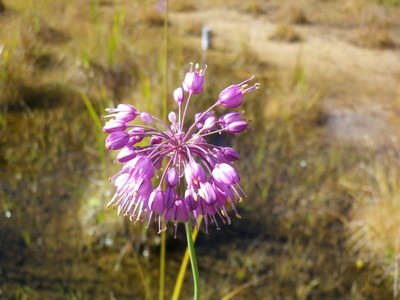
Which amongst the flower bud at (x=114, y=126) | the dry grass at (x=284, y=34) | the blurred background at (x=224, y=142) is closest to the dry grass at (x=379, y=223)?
the blurred background at (x=224, y=142)

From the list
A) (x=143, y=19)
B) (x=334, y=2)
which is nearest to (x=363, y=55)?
(x=334, y=2)

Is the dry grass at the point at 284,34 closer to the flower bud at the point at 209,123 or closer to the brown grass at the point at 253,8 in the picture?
the brown grass at the point at 253,8

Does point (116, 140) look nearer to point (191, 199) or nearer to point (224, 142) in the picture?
point (191, 199)

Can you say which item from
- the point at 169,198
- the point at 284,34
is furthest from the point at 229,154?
the point at 284,34

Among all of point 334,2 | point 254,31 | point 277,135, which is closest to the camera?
point 277,135

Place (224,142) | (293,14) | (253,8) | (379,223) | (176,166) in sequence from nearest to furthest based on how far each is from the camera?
1. (176,166)
2. (379,223)
3. (224,142)
4. (293,14)
5. (253,8)

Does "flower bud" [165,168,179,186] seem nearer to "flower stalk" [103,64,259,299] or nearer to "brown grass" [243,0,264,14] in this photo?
"flower stalk" [103,64,259,299]

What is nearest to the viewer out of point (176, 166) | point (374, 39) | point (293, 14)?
point (176, 166)

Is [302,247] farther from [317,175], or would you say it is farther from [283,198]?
[317,175]
